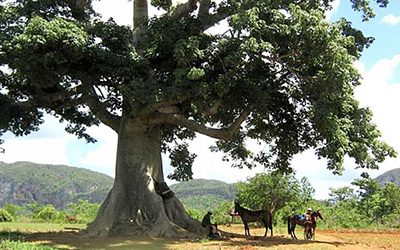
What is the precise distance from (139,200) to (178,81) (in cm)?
478

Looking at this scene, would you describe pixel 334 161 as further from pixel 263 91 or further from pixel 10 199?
pixel 10 199

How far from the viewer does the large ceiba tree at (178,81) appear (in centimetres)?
1512

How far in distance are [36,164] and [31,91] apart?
171 meters

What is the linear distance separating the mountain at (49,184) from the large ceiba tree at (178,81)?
113 meters

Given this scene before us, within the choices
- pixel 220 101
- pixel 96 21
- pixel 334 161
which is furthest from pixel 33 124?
pixel 334 161

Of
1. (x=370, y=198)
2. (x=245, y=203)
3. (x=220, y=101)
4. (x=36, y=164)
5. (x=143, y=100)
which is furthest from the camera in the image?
(x=36, y=164)

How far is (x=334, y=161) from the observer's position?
1550 cm

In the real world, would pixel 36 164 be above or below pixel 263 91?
above

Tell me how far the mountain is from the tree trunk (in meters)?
113

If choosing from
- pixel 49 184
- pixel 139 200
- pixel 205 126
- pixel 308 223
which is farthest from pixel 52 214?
pixel 49 184

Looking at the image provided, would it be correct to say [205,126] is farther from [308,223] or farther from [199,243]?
[308,223]

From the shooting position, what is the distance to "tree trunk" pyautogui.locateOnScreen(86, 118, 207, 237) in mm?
17594

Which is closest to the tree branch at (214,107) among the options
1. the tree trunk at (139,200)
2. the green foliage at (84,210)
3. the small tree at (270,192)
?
the tree trunk at (139,200)

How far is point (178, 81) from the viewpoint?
1581cm
